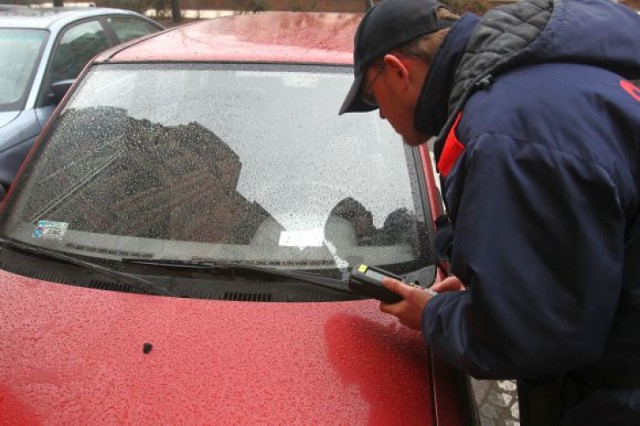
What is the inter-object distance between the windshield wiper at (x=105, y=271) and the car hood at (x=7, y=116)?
7.00ft

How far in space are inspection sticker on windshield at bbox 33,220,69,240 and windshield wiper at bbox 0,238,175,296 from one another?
52 mm

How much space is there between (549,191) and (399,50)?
500 millimetres

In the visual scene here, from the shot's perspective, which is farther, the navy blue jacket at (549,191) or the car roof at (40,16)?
the car roof at (40,16)

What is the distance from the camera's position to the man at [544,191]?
0.97 m

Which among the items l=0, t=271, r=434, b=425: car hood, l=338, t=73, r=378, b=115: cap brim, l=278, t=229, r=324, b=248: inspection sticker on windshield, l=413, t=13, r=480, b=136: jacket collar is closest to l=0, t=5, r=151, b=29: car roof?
l=0, t=271, r=434, b=425: car hood

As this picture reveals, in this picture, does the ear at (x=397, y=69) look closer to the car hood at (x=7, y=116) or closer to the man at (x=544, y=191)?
the man at (x=544, y=191)

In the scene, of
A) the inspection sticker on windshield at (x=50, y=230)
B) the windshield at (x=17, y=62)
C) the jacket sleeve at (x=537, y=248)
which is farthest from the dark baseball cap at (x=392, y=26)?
the windshield at (x=17, y=62)

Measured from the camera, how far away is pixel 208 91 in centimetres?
212

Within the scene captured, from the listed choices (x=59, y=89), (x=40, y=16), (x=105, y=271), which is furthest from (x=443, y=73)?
(x=40, y=16)

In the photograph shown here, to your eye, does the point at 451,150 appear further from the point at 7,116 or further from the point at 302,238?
the point at 7,116

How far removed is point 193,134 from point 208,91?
224 mm

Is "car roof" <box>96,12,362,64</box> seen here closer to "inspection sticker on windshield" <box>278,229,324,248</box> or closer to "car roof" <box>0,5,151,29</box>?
"inspection sticker on windshield" <box>278,229,324,248</box>

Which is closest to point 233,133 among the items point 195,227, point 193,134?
point 193,134

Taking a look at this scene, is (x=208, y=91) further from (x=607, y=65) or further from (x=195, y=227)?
(x=607, y=65)
